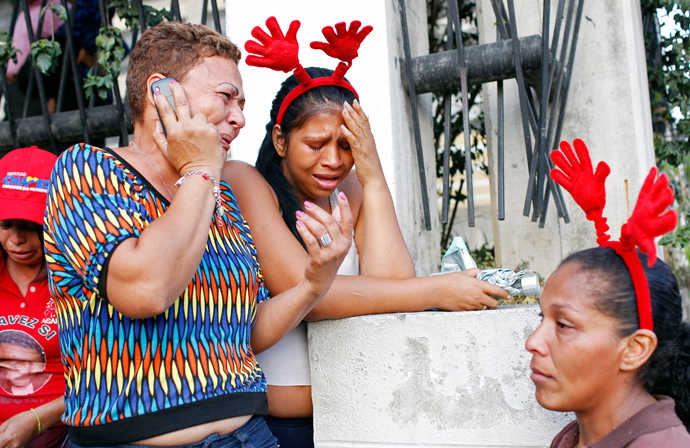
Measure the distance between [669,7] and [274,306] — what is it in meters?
2.84

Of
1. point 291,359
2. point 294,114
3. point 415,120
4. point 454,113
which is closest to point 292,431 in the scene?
point 291,359

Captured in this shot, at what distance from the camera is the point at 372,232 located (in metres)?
2.12

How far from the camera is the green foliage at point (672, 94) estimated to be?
345cm

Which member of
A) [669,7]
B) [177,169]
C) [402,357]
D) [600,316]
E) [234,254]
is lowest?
[402,357]

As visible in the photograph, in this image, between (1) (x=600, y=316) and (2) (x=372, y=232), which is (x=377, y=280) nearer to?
(2) (x=372, y=232)

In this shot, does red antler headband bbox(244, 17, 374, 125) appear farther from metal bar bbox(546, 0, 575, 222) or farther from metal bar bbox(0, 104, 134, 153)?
metal bar bbox(0, 104, 134, 153)

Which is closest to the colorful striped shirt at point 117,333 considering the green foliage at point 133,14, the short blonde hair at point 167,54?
the short blonde hair at point 167,54

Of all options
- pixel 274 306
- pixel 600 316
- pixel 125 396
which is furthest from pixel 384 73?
pixel 125 396

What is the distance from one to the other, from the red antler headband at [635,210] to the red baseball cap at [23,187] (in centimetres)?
157

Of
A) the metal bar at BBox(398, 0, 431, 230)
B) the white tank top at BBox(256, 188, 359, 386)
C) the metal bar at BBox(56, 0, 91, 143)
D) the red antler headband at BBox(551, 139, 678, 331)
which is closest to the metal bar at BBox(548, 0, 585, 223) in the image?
the metal bar at BBox(398, 0, 431, 230)

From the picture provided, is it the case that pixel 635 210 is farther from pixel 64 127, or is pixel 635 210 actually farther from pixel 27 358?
pixel 64 127

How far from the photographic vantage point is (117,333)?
1422 millimetres

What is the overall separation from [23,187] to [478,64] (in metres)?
1.80

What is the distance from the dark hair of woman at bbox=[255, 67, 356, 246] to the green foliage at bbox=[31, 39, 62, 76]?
1.36 metres
